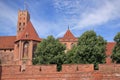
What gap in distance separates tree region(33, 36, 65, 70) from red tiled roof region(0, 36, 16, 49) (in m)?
21.1

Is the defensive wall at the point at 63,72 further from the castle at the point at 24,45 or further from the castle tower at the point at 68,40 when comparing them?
the castle tower at the point at 68,40

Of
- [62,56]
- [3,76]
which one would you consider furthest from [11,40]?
[3,76]

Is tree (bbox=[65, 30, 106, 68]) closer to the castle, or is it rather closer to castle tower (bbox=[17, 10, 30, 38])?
the castle

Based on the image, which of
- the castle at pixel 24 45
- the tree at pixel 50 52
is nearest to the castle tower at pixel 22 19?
the castle at pixel 24 45

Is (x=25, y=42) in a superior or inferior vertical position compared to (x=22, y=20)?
inferior

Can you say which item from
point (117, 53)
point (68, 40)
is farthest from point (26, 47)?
point (117, 53)

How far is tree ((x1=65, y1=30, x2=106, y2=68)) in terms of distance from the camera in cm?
3394

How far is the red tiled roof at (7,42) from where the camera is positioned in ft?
192

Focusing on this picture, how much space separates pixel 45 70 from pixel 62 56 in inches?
808

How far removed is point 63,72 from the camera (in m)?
15.9

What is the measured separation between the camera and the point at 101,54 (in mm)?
34812

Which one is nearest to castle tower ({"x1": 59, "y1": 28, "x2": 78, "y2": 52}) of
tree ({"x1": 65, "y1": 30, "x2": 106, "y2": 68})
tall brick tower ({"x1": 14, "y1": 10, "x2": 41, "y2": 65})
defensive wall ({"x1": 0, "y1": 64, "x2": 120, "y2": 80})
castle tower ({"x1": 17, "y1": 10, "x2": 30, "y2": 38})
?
tall brick tower ({"x1": 14, "y1": 10, "x2": 41, "y2": 65})

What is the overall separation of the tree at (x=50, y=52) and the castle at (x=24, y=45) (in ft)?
37.9

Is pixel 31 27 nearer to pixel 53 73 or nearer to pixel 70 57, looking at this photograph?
pixel 70 57
